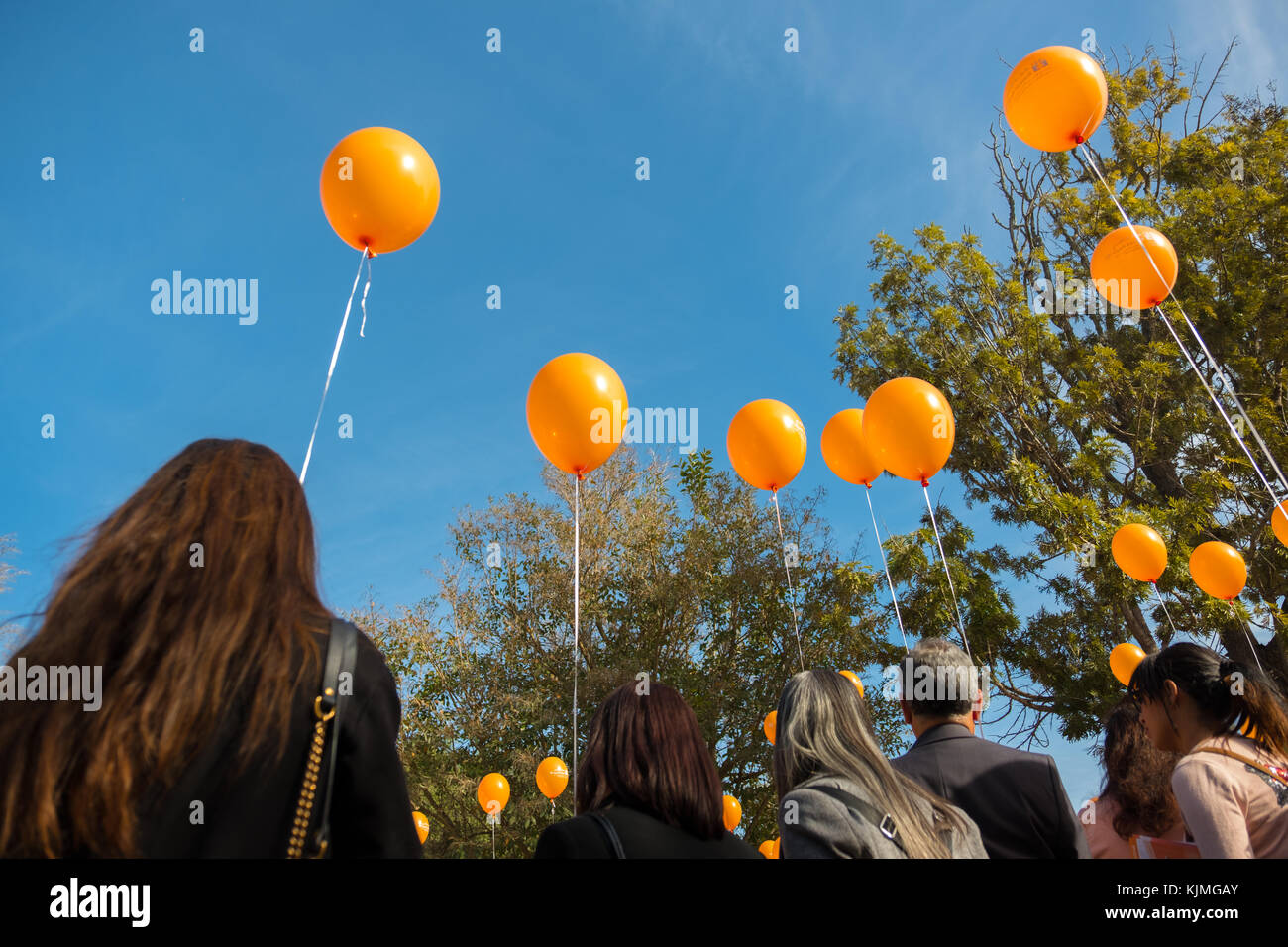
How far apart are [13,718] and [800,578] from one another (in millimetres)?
16955

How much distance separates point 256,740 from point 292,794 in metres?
0.11

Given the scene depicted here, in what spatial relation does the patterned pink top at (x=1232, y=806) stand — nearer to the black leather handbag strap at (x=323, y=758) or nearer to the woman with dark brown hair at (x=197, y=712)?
the woman with dark brown hair at (x=197, y=712)

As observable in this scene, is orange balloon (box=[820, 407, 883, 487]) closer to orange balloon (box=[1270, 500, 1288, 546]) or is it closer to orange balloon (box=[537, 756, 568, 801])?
orange balloon (box=[1270, 500, 1288, 546])

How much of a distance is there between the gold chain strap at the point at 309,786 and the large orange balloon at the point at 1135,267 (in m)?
5.79

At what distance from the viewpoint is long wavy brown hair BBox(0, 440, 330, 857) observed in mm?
1240

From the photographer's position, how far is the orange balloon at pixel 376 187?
179 inches

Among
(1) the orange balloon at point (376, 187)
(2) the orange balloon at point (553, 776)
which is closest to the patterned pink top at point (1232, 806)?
(1) the orange balloon at point (376, 187)

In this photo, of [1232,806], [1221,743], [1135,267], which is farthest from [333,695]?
[1135,267]

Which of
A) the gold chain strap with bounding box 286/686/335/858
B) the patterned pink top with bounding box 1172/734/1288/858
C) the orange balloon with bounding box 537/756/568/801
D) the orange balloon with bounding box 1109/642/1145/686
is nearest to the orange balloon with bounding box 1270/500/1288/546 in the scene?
the orange balloon with bounding box 1109/642/1145/686

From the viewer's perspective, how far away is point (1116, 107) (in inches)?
597

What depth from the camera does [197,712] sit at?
1.30 m

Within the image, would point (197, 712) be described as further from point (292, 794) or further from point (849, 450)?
point (849, 450)
